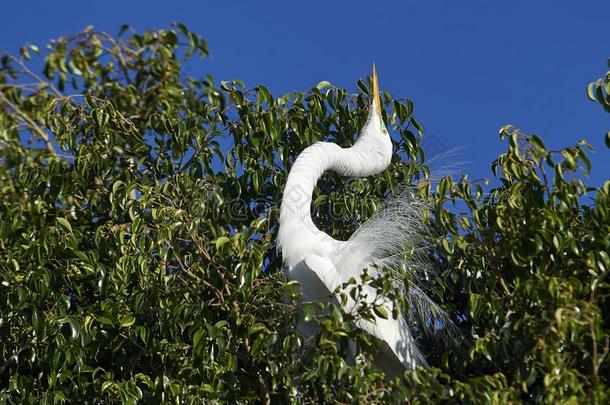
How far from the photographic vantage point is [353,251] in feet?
17.3

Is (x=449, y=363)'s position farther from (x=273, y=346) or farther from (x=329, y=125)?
(x=329, y=125)

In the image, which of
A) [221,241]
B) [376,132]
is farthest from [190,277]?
[376,132]

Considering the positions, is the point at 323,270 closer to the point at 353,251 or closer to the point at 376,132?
the point at 353,251

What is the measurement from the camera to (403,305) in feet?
14.0

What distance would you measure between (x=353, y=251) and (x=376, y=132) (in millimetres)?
1074

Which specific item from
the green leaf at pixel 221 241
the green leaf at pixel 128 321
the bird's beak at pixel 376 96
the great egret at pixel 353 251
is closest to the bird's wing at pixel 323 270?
the great egret at pixel 353 251

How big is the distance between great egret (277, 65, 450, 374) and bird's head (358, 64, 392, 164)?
61cm

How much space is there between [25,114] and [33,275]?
0.61 m

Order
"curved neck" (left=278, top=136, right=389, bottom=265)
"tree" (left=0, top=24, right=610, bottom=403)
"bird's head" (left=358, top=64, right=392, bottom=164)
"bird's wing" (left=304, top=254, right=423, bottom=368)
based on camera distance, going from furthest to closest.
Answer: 1. "bird's head" (left=358, top=64, right=392, bottom=164)
2. "curved neck" (left=278, top=136, right=389, bottom=265)
3. "bird's wing" (left=304, top=254, right=423, bottom=368)
4. "tree" (left=0, top=24, right=610, bottom=403)

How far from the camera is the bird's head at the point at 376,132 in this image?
6.05 meters

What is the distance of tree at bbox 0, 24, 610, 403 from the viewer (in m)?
3.89

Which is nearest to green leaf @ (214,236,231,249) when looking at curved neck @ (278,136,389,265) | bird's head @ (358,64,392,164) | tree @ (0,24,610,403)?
tree @ (0,24,610,403)

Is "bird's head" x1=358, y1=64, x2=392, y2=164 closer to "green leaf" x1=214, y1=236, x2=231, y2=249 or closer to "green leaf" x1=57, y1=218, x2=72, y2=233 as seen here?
"green leaf" x1=214, y1=236, x2=231, y2=249

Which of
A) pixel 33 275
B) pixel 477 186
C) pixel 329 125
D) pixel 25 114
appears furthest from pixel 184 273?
pixel 329 125
